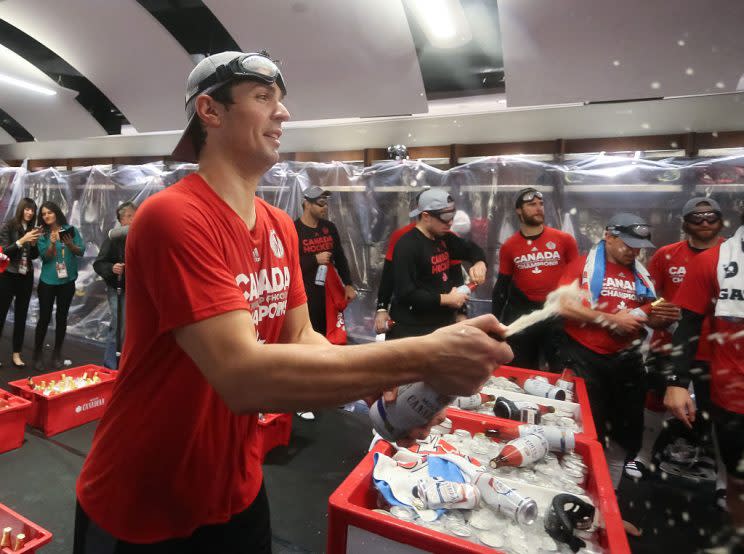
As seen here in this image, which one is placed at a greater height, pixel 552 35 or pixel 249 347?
pixel 552 35

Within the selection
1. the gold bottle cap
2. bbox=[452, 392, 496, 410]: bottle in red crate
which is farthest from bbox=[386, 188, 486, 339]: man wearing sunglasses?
the gold bottle cap

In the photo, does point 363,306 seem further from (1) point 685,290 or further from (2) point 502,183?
(1) point 685,290

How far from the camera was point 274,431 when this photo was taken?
12.6 feet

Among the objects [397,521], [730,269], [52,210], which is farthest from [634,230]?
[52,210]

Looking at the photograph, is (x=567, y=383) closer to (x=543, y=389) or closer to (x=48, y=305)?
(x=543, y=389)

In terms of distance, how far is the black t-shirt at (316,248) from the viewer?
4.72m

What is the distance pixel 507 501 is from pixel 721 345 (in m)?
1.63

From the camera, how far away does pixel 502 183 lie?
4.80m

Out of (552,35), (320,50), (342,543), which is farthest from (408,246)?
(320,50)

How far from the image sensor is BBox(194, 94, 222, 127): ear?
1218 millimetres

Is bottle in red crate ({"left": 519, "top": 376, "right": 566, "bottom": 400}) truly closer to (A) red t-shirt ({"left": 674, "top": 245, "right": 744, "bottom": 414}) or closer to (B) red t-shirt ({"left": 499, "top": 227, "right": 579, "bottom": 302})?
(A) red t-shirt ({"left": 674, "top": 245, "right": 744, "bottom": 414})

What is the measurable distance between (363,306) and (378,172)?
5.31ft

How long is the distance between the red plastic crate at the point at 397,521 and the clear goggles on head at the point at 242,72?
1.37 meters

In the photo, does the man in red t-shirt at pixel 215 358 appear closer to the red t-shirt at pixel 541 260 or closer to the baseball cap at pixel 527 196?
the red t-shirt at pixel 541 260
